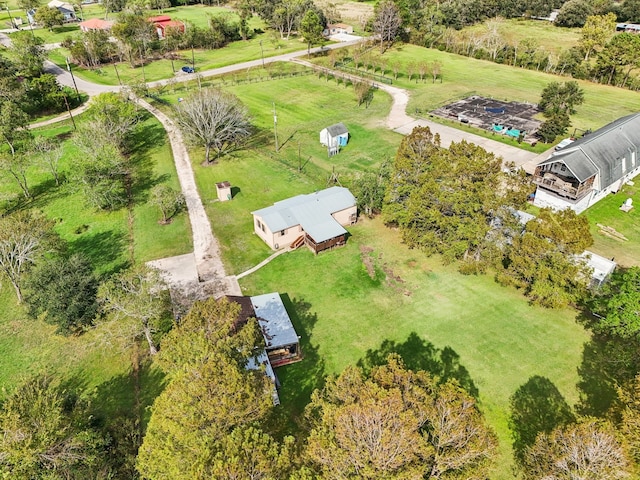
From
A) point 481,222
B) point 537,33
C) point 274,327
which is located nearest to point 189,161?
point 274,327

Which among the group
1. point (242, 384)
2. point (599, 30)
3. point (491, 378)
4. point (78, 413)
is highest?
point (599, 30)

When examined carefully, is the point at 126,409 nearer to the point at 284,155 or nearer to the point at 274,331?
the point at 274,331

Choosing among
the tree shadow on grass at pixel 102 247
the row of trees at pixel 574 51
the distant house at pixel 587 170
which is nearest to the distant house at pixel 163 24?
the row of trees at pixel 574 51

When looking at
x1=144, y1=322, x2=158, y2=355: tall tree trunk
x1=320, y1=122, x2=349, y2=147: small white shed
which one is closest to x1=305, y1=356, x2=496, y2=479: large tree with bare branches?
x1=144, y1=322, x2=158, y2=355: tall tree trunk

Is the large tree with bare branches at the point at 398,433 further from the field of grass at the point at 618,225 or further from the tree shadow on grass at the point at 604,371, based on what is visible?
the field of grass at the point at 618,225

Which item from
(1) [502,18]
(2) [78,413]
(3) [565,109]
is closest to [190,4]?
(1) [502,18]

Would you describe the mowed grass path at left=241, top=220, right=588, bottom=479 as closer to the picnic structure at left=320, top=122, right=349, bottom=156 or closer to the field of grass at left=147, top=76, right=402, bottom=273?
the field of grass at left=147, top=76, right=402, bottom=273

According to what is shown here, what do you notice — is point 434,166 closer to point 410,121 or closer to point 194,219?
point 194,219
